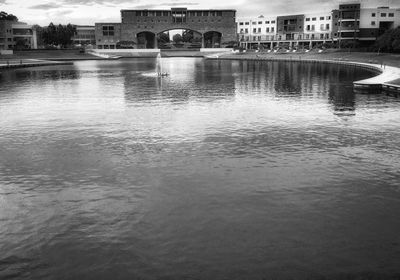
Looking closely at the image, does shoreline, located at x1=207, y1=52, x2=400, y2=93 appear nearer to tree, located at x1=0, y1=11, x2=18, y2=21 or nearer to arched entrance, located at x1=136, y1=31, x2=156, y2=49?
arched entrance, located at x1=136, y1=31, x2=156, y2=49

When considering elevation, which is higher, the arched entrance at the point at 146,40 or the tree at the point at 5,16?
the tree at the point at 5,16

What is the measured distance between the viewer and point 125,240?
12.3 meters

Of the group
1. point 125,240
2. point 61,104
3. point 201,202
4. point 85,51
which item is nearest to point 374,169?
point 201,202

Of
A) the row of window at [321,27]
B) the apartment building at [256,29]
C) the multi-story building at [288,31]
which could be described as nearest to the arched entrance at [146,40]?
the apartment building at [256,29]

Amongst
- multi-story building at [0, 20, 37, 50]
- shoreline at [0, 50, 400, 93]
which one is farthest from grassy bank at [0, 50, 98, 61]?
multi-story building at [0, 20, 37, 50]

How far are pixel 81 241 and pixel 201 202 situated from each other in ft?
15.0

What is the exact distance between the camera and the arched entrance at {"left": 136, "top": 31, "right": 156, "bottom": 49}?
164 m

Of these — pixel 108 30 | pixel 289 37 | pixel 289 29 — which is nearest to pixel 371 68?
pixel 289 29

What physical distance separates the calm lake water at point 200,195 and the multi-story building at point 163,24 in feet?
438

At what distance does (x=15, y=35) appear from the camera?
15975 centimetres

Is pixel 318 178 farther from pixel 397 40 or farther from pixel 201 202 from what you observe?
pixel 397 40

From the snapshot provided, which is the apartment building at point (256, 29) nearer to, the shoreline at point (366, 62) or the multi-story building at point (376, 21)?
the shoreline at point (366, 62)

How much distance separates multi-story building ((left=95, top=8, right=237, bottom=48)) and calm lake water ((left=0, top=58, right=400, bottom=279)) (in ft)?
438

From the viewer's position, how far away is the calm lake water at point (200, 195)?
11.1 metres
